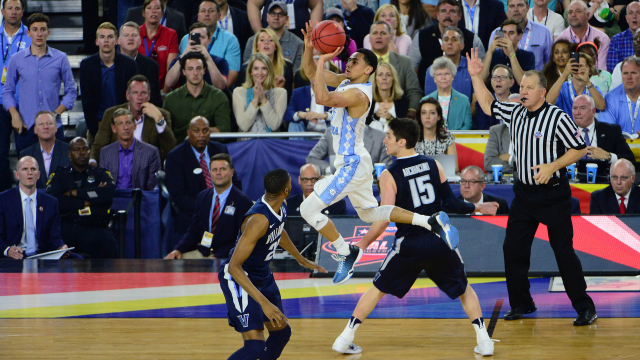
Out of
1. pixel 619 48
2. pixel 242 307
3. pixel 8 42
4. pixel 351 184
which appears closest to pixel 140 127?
pixel 8 42

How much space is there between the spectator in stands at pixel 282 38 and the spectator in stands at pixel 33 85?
249 cm

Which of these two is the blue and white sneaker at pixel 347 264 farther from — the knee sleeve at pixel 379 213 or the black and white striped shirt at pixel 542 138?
the black and white striped shirt at pixel 542 138

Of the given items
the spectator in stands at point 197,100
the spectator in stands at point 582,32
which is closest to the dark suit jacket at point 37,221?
the spectator in stands at point 197,100

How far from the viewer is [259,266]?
4.62 metres

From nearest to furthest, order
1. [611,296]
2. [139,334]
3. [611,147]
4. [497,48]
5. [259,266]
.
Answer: [259,266]
[139,334]
[611,296]
[611,147]
[497,48]

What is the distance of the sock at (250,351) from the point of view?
436 cm

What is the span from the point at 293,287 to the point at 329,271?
478 mm

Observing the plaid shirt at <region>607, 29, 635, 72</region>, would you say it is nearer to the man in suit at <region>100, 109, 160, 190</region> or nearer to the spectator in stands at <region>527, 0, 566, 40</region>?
the spectator in stands at <region>527, 0, 566, 40</region>

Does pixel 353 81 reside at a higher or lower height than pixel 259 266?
higher

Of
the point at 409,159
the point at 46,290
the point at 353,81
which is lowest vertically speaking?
the point at 46,290

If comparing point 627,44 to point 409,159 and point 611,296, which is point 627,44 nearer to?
point 611,296

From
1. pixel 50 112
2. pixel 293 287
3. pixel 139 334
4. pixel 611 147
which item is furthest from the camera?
pixel 50 112

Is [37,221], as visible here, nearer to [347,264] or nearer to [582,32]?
[347,264]

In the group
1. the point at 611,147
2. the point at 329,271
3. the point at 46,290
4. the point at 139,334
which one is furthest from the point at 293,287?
the point at 611,147
